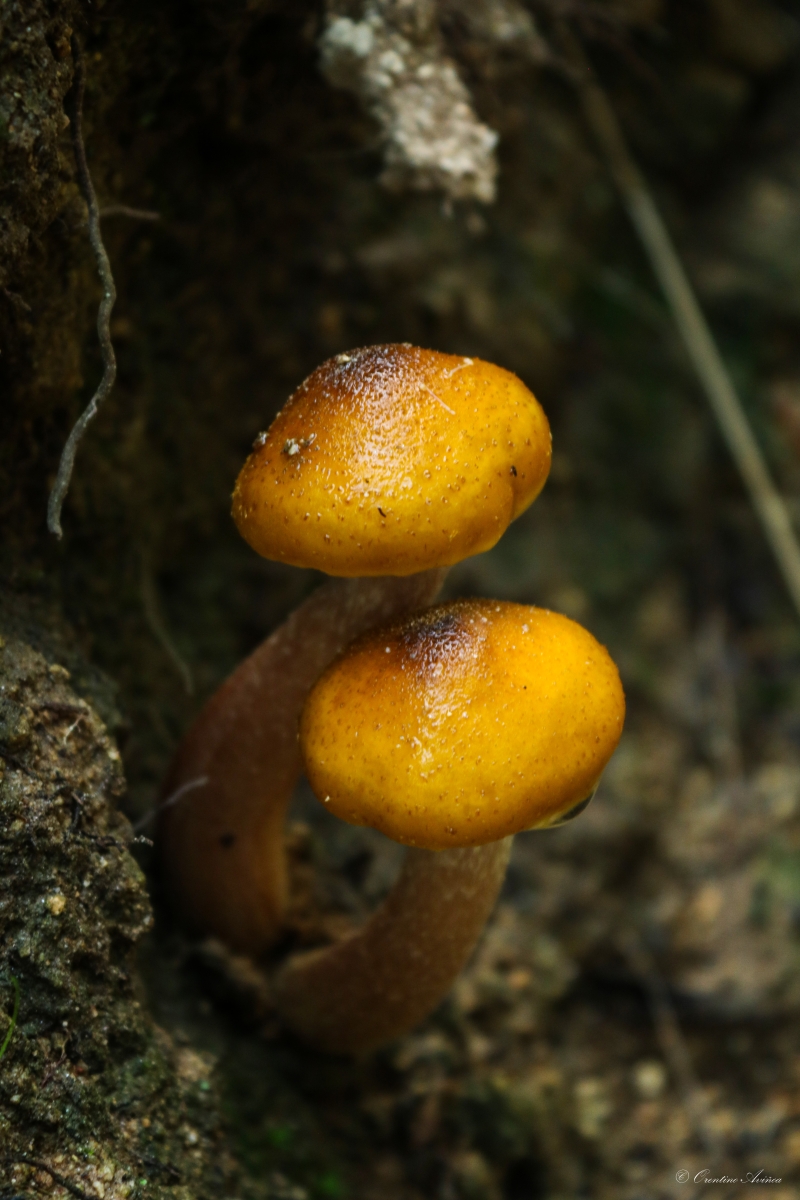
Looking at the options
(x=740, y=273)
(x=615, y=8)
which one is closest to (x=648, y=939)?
(x=740, y=273)

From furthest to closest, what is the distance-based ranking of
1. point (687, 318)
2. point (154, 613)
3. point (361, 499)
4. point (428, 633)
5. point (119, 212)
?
point (687, 318)
point (154, 613)
point (119, 212)
point (428, 633)
point (361, 499)

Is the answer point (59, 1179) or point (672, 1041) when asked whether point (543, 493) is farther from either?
point (59, 1179)

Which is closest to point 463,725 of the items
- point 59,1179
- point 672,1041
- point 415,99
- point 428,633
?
point 428,633

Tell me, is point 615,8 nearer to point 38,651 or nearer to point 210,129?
point 210,129

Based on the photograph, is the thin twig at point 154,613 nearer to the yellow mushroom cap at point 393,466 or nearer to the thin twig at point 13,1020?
the yellow mushroom cap at point 393,466

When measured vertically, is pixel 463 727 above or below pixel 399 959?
above

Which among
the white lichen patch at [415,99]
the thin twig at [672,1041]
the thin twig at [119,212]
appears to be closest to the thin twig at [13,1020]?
the thin twig at [119,212]
